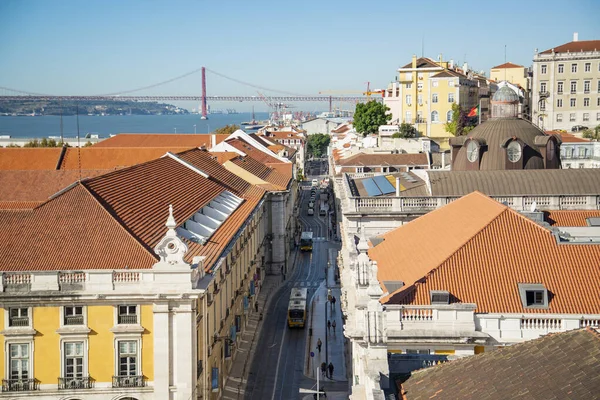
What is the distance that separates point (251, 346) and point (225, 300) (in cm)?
695

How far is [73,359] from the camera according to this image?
31781 mm

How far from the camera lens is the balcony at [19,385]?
3144cm

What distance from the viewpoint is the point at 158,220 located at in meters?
39.5

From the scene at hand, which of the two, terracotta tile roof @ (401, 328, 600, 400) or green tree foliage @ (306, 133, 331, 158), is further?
green tree foliage @ (306, 133, 331, 158)

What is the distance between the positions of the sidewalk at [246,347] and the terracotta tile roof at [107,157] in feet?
61.5

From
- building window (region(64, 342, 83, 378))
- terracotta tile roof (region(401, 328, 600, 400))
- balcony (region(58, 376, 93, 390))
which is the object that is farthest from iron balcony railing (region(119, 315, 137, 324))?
terracotta tile roof (region(401, 328, 600, 400))

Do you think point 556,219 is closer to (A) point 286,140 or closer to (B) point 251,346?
(B) point 251,346

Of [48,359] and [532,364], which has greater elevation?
[532,364]

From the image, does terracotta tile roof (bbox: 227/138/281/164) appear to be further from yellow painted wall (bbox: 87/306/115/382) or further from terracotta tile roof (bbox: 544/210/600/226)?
yellow painted wall (bbox: 87/306/115/382)

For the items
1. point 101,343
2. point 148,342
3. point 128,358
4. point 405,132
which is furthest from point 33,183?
point 405,132

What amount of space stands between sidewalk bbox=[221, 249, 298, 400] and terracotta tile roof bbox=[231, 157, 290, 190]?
11895mm

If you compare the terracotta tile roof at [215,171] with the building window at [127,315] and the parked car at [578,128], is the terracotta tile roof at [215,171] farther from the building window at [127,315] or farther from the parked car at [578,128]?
the parked car at [578,128]

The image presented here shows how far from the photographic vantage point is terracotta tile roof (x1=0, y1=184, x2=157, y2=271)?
32625 millimetres

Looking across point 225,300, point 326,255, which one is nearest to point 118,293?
point 225,300
